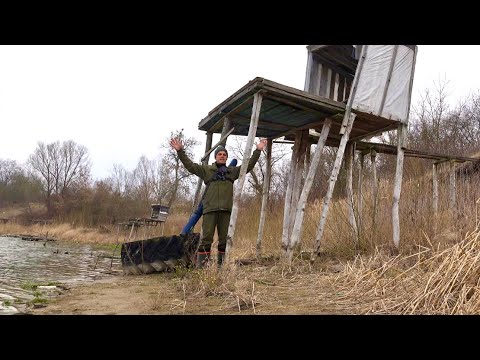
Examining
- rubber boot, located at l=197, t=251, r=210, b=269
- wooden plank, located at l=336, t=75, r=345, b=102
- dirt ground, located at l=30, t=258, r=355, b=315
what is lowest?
dirt ground, located at l=30, t=258, r=355, b=315

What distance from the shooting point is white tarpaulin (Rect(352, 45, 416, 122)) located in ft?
26.7

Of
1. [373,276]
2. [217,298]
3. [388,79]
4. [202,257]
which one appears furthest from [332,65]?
[217,298]

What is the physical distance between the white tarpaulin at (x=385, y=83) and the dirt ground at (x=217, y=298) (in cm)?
Answer: 376

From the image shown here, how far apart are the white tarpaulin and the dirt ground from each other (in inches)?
148

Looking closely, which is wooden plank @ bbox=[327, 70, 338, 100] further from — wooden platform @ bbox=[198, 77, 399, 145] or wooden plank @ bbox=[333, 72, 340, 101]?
wooden platform @ bbox=[198, 77, 399, 145]

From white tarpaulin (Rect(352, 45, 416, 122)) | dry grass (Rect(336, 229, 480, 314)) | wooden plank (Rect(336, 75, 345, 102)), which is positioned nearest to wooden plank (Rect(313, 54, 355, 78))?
wooden plank (Rect(336, 75, 345, 102))

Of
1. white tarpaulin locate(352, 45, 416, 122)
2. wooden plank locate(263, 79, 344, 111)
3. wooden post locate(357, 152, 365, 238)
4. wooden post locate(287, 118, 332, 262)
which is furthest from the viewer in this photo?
wooden post locate(357, 152, 365, 238)

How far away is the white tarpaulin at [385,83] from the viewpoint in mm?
8148

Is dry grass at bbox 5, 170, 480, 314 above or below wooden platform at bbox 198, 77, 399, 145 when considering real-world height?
below

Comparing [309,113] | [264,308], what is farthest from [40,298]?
[309,113]

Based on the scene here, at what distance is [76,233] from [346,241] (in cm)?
2861

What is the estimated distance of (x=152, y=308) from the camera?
4793mm

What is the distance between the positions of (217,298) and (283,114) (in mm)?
4592

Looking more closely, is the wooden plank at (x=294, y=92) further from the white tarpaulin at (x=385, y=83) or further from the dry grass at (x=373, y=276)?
the dry grass at (x=373, y=276)
